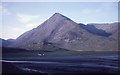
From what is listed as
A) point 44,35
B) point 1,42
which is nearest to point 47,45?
point 44,35

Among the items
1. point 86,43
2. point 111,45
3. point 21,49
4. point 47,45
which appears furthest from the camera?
point 86,43

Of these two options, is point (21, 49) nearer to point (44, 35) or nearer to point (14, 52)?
point (14, 52)

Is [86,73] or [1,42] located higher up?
[1,42]

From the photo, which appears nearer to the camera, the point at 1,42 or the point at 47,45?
the point at 1,42

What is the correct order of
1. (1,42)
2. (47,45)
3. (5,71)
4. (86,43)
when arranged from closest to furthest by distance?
(5,71), (1,42), (47,45), (86,43)

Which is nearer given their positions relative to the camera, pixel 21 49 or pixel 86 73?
pixel 86 73

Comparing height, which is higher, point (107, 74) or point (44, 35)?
point (44, 35)

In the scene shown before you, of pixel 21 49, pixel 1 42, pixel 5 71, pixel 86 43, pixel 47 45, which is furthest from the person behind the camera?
pixel 86 43

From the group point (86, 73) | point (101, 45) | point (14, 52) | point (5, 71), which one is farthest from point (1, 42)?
point (101, 45)

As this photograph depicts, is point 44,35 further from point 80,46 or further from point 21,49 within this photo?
point 21,49
